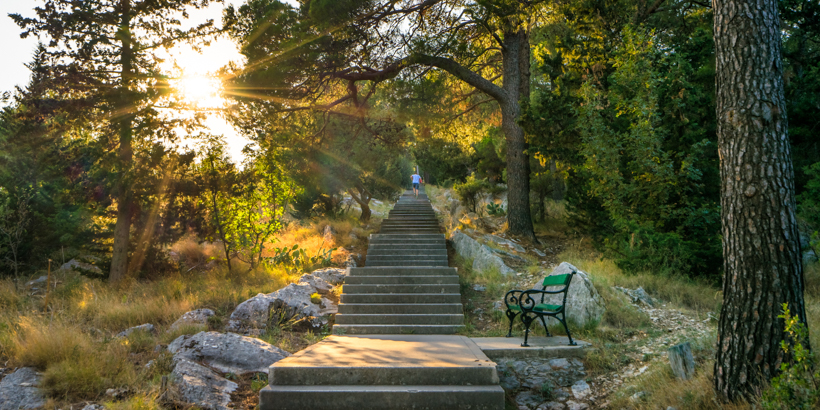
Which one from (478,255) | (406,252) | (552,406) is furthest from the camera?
(406,252)

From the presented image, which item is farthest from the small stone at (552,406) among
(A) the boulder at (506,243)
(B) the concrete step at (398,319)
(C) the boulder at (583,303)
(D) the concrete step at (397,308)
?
(A) the boulder at (506,243)

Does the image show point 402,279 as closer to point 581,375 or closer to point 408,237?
point 408,237

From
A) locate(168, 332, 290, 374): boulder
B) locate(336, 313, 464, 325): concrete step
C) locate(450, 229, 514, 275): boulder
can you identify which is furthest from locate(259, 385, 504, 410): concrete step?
locate(450, 229, 514, 275): boulder

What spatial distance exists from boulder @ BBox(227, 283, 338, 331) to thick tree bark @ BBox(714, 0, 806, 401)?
6735 millimetres

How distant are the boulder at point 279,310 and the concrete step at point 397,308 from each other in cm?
39

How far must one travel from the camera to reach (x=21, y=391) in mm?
4691

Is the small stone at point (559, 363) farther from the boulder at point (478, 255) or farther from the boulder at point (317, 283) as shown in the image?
the boulder at point (317, 283)

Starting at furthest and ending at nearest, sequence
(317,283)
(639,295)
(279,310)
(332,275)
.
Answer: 1. (332,275)
2. (317,283)
3. (279,310)
4. (639,295)

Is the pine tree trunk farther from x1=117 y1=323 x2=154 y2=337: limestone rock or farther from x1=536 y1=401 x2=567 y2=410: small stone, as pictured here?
x1=117 y1=323 x2=154 y2=337: limestone rock

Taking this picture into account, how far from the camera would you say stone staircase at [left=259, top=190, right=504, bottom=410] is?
472cm

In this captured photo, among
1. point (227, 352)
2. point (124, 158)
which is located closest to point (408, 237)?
point (227, 352)

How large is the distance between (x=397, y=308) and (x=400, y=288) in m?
0.74

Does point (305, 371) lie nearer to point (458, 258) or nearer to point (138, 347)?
point (138, 347)

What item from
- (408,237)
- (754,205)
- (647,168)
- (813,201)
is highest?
(647,168)
